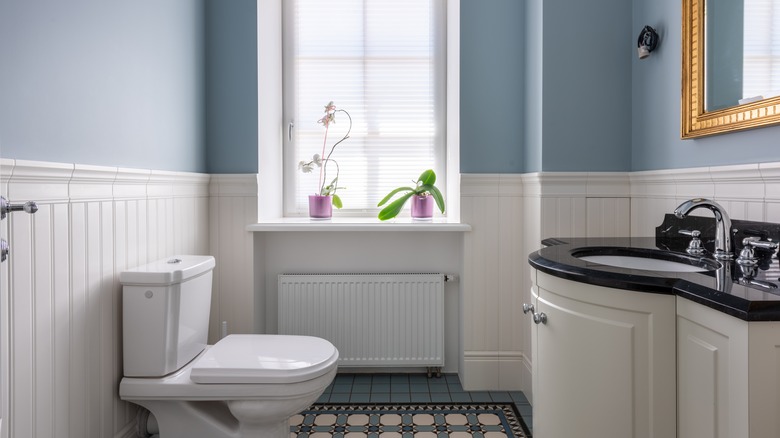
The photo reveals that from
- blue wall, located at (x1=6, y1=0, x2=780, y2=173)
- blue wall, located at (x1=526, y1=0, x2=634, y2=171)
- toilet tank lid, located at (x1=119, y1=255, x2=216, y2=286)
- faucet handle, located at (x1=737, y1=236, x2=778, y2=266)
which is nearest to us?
faucet handle, located at (x1=737, y1=236, x2=778, y2=266)

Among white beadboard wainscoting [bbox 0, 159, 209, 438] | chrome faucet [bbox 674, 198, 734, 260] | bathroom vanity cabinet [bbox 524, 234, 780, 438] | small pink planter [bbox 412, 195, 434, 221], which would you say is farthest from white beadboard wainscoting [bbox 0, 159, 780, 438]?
bathroom vanity cabinet [bbox 524, 234, 780, 438]

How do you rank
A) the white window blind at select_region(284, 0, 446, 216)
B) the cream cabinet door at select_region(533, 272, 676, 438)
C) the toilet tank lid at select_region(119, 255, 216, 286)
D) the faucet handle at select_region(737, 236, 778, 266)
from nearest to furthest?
the cream cabinet door at select_region(533, 272, 676, 438)
the faucet handle at select_region(737, 236, 778, 266)
the toilet tank lid at select_region(119, 255, 216, 286)
the white window blind at select_region(284, 0, 446, 216)

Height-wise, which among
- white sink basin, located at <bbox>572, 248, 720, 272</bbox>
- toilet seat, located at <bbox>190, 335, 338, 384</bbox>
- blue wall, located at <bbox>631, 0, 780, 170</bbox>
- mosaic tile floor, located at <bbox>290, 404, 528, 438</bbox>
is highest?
blue wall, located at <bbox>631, 0, 780, 170</bbox>

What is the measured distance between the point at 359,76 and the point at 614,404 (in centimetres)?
207

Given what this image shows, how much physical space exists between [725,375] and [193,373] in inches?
55.1

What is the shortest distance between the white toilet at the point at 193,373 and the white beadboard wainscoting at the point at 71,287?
3.0 inches

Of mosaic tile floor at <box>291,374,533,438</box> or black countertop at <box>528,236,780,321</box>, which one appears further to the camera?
mosaic tile floor at <box>291,374,533,438</box>

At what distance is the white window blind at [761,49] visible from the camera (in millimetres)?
1342

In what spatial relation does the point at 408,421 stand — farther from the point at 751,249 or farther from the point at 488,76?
the point at 488,76

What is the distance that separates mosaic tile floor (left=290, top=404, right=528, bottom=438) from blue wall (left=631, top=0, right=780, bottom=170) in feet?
3.95

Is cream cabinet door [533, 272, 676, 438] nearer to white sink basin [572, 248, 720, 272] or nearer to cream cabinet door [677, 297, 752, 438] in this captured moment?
cream cabinet door [677, 297, 752, 438]

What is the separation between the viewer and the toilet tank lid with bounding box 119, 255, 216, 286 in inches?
62.1

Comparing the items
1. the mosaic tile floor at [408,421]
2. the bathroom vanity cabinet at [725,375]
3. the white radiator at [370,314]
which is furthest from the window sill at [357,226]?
the bathroom vanity cabinet at [725,375]

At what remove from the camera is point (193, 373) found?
5.12ft
